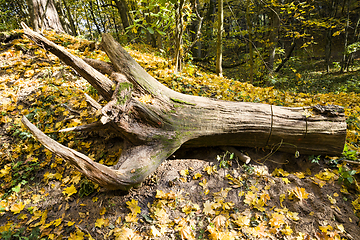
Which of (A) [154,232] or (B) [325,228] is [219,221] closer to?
(A) [154,232]

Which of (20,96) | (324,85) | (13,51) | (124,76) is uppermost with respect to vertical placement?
(13,51)

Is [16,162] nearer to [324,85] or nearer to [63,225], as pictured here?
[63,225]

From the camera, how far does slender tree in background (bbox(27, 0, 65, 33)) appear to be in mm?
4637

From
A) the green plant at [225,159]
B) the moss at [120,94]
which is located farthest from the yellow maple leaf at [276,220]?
the moss at [120,94]

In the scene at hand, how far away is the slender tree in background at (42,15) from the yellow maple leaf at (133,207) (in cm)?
514

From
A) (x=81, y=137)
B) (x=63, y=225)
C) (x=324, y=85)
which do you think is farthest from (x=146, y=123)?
(x=324, y=85)

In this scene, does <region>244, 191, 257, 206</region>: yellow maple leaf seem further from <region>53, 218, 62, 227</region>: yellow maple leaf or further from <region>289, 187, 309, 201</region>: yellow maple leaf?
<region>53, 218, 62, 227</region>: yellow maple leaf

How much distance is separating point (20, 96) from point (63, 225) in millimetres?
2509

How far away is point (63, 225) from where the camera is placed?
1.88 metres

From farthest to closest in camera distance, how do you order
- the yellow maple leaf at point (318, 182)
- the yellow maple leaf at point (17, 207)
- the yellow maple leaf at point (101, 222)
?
the yellow maple leaf at point (318, 182), the yellow maple leaf at point (17, 207), the yellow maple leaf at point (101, 222)

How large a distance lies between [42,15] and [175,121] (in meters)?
5.07

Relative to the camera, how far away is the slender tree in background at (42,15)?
183 inches

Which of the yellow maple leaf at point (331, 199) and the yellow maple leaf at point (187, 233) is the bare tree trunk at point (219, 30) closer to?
the yellow maple leaf at point (331, 199)

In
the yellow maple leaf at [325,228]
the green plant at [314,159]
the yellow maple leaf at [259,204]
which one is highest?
the green plant at [314,159]
